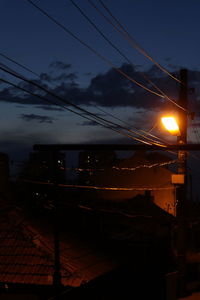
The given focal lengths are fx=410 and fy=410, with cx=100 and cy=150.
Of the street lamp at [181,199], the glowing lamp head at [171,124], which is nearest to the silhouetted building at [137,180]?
the street lamp at [181,199]

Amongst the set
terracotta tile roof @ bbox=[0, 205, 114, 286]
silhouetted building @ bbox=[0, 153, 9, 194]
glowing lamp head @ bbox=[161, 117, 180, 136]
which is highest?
glowing lamp head @ bbox=[161, 117, 180, 136]

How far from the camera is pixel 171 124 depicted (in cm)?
1291

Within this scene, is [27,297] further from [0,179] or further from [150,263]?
[150,263]

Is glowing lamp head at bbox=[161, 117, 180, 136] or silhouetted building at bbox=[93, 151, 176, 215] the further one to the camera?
silhouetted building at bbox=[93, 151, 176, 215]

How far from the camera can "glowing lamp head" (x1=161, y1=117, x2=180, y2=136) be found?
1270cm

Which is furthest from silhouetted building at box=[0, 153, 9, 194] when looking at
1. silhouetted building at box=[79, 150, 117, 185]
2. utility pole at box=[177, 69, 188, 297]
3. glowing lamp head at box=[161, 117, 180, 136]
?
silhouetted building at box=[79, 150, 117, 185]

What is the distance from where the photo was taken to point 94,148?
934 centimetres

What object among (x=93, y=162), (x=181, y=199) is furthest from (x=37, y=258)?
(x=93, y=162)

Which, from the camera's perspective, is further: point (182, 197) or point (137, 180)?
point (137, 180)

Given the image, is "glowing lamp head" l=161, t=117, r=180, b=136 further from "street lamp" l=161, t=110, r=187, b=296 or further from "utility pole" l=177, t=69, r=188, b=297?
"utility pole" l=177, t=69, r=188, b=297

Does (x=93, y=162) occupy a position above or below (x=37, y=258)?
above

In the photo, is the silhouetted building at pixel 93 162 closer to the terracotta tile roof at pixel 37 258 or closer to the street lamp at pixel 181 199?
the street lamp at pixel 181 199

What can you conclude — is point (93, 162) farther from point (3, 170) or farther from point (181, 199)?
point (181, 199)

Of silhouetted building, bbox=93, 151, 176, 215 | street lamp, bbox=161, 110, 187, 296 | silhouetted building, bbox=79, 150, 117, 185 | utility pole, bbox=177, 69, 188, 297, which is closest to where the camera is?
street lamp, bbox=161, 110, 187, 296
